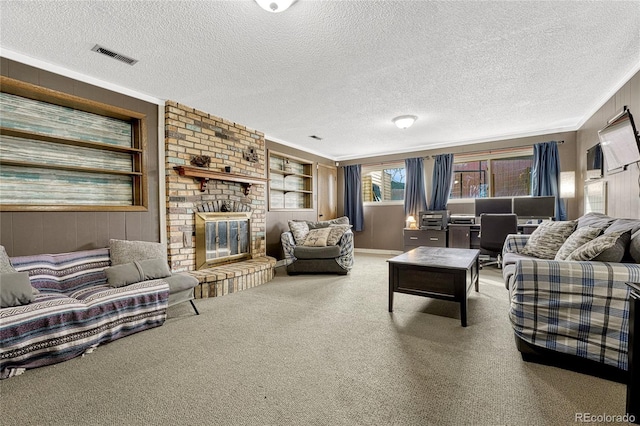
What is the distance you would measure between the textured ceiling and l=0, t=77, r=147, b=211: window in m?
0.35

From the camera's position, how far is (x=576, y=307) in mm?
1687

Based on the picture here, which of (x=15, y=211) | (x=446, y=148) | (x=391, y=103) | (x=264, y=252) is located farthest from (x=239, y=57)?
(x=446, y=148)

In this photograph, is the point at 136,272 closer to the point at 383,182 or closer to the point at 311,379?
the point at 311,379

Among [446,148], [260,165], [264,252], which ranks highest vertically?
[446,148]

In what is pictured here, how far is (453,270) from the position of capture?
2.43 meters

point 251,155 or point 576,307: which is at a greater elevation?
point 251,155

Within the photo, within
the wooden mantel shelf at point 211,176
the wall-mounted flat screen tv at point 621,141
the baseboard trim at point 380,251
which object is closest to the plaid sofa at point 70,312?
the wooden mantel shelf at point 211,176

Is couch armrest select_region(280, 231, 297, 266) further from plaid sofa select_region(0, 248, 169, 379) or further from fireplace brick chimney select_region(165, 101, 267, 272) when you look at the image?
plaid sofa select_region(0, 248, 169, 379)

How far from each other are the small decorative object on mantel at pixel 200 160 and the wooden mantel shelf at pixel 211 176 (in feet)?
0.35

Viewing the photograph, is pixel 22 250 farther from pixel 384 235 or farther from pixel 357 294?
pixel 384 235

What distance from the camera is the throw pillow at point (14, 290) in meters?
1.85

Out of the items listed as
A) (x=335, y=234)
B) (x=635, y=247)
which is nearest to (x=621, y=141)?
(x=635, y=247)

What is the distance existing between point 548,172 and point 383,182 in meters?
3.13

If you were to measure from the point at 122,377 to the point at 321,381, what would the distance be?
124 cm
